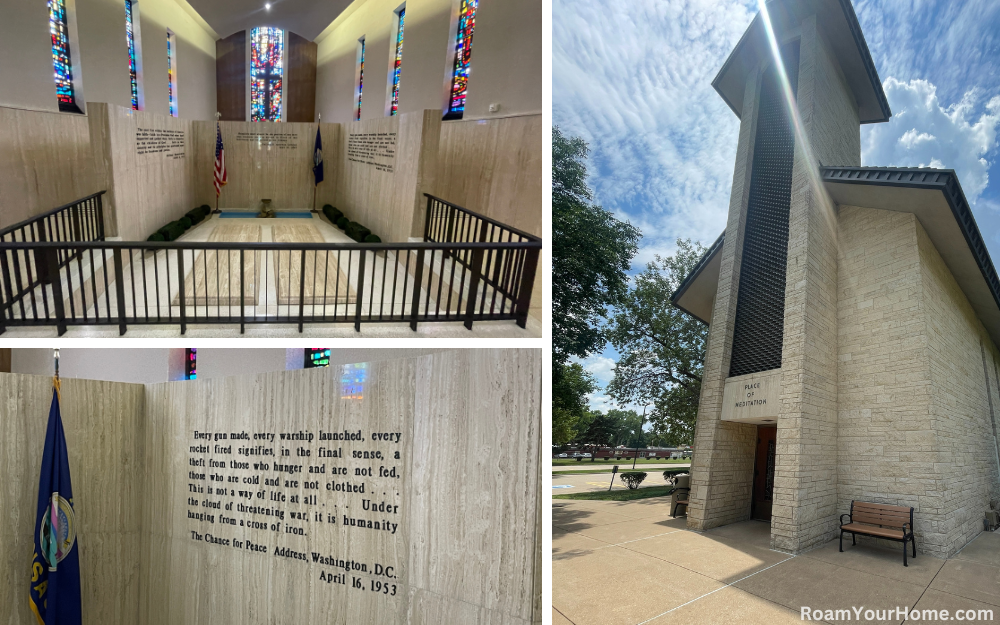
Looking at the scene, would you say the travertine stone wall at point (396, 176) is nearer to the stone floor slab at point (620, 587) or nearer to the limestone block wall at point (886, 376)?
the stone floor slab at point (620, 587)

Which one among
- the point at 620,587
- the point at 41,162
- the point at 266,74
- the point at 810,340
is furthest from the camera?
the point at 266,74

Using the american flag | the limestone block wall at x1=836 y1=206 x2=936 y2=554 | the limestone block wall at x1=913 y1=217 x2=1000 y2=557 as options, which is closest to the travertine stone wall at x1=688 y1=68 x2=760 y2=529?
the limestone block wall at x1=836 y1=206 x2=936 y2=554

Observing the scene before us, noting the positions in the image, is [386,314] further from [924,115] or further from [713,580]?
[924,115]

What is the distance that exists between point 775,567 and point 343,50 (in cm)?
1115

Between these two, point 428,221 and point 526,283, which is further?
point 428,221

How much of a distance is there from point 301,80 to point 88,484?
8.92 metres

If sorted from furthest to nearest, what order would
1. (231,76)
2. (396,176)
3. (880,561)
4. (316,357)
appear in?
(231,76) < (316,357) < (396,176) < (880,561)

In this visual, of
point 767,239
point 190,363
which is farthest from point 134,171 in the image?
point 767,239

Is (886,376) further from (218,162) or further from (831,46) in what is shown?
(218,162)

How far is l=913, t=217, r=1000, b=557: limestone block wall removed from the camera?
789 centimetres

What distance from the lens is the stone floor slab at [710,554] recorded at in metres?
6.40

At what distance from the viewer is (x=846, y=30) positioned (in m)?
9.88

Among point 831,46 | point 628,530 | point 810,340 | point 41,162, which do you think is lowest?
point 628,530

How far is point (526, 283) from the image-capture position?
4.67 meters
